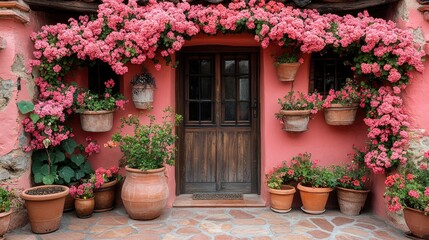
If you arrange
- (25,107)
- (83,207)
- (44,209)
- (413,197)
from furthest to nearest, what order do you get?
(83,207)
(25,107)
(44,209)
(413,197)

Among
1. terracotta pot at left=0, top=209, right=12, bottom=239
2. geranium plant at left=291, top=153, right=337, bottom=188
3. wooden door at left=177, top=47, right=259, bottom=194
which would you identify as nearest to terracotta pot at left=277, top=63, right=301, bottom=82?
wooden door at left=177, top=47, right=259, bottom=194

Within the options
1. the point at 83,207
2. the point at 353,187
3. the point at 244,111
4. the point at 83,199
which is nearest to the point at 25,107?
the point at 83,199

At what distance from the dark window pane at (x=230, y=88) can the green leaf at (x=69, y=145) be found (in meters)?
2.68

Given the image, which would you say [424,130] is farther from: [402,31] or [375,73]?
[402,31]

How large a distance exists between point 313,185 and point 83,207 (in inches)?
138

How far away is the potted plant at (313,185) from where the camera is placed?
227 inches

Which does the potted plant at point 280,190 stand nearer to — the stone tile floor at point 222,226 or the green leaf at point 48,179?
the stone tile floor at point 222,226

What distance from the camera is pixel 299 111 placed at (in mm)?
5754

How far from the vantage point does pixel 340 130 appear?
20.5 feet

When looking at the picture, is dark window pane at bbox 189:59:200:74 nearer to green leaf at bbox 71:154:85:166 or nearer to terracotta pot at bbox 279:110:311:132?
terracotta pot at bbox 279:110:311:132

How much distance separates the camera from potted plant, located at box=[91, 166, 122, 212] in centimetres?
576

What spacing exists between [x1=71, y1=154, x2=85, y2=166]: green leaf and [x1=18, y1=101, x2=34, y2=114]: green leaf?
41.1 inches

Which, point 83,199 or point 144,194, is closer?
point 144,194

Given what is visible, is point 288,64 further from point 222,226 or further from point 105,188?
point 105,188
